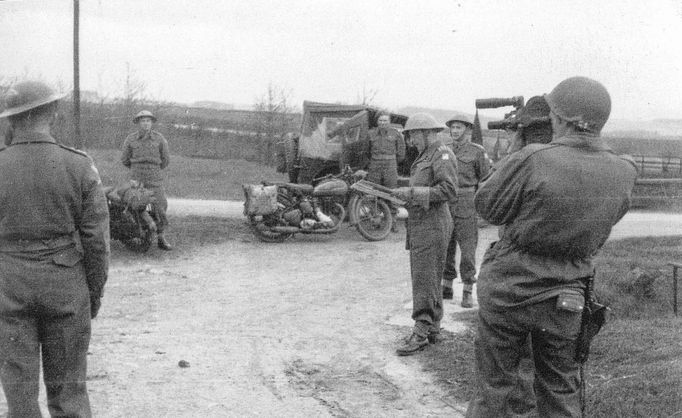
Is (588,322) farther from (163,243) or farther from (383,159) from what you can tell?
(383,159)

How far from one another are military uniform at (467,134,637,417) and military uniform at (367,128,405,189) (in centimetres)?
926

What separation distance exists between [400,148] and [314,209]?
239 cm

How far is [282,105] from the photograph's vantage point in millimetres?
25047

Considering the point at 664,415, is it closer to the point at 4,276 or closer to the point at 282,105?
the point at 4,276

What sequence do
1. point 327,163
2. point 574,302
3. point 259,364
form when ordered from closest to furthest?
point 574,302 < point 259,364 < point 327,163

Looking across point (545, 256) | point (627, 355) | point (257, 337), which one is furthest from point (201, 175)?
point (545, 256)

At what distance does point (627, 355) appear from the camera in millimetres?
5742

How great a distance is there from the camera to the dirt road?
506 cm

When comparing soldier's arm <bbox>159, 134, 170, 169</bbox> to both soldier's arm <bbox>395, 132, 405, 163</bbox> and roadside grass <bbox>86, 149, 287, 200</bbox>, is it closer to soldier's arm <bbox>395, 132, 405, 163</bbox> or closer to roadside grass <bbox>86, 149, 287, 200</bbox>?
soldier's arm <bbox>395, 132, 405, 163</bbox>

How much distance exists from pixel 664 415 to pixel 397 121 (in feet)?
36.9

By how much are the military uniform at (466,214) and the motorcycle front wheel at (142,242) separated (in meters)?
4.23

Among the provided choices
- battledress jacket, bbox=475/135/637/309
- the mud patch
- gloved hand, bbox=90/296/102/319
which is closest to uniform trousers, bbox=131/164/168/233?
the mud patch

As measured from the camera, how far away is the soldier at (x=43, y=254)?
3521 mm

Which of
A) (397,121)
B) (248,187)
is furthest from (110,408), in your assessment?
(397,121)
